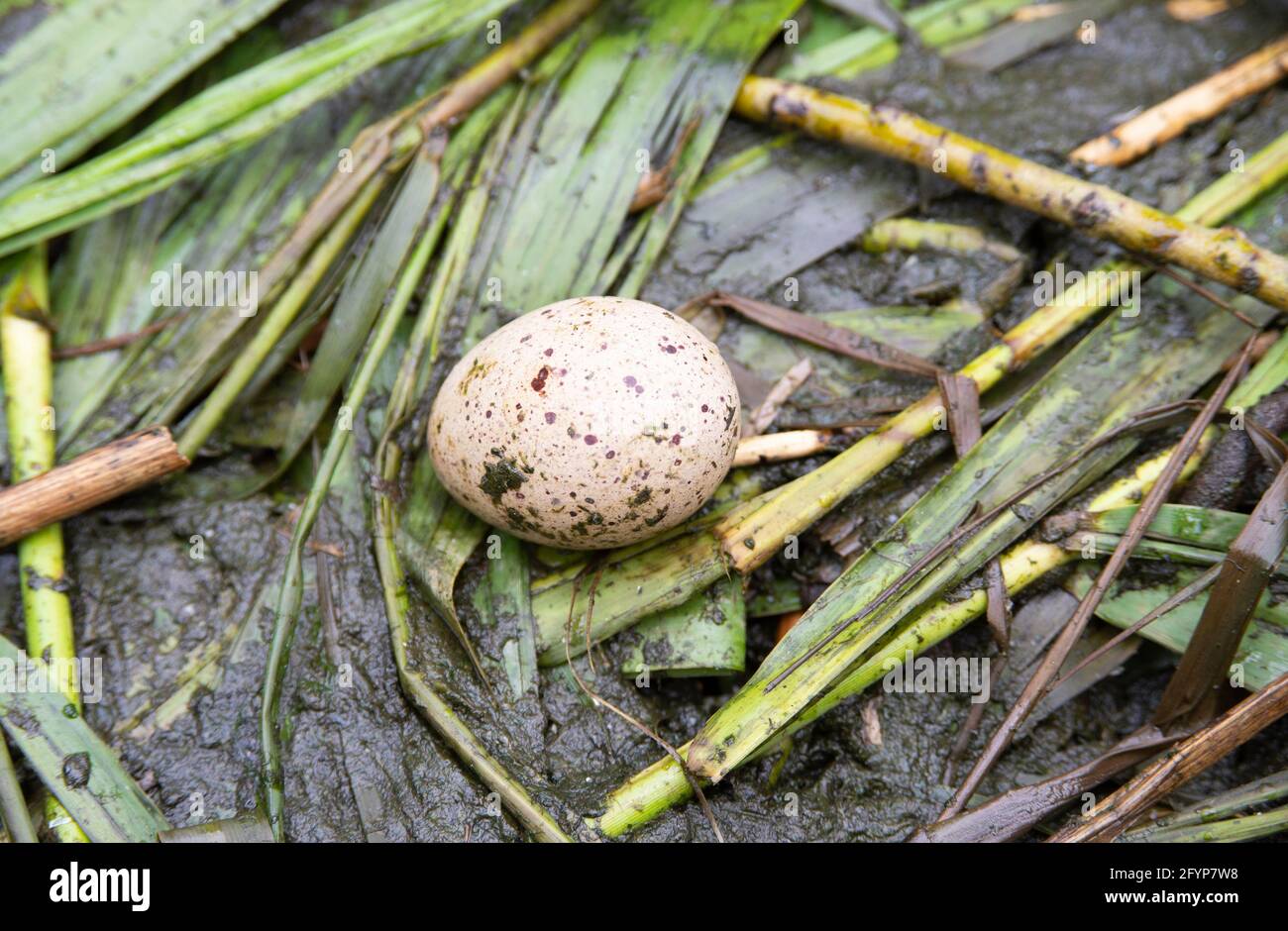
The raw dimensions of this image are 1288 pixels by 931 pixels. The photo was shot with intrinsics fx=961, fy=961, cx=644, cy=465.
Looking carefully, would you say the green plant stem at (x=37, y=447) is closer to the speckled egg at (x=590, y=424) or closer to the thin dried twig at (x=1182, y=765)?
the speckled egg at (x=590, y=424)

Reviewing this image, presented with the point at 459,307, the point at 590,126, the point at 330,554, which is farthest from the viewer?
the point at 590,126

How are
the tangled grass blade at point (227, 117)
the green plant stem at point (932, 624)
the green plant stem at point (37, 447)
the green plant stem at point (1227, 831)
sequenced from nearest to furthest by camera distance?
the green plant stem at point (1227, 831), the green plant stem at point (932, 624), the green plant stem at point (37, 447), the tangled grass blade at point (227, 117)

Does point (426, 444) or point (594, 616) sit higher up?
point (426, 444)

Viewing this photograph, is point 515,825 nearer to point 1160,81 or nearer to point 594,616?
point 594,616

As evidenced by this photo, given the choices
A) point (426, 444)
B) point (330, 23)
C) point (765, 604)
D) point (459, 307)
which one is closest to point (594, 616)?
point (765, 604)

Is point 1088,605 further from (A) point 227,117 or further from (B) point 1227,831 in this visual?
(A) point 227,117

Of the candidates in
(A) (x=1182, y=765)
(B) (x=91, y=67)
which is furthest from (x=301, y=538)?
(A) (x=1182, y=765)

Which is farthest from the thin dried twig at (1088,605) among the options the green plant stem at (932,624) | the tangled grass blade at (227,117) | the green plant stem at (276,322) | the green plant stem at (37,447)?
the tangled grass blade at (227,117)
